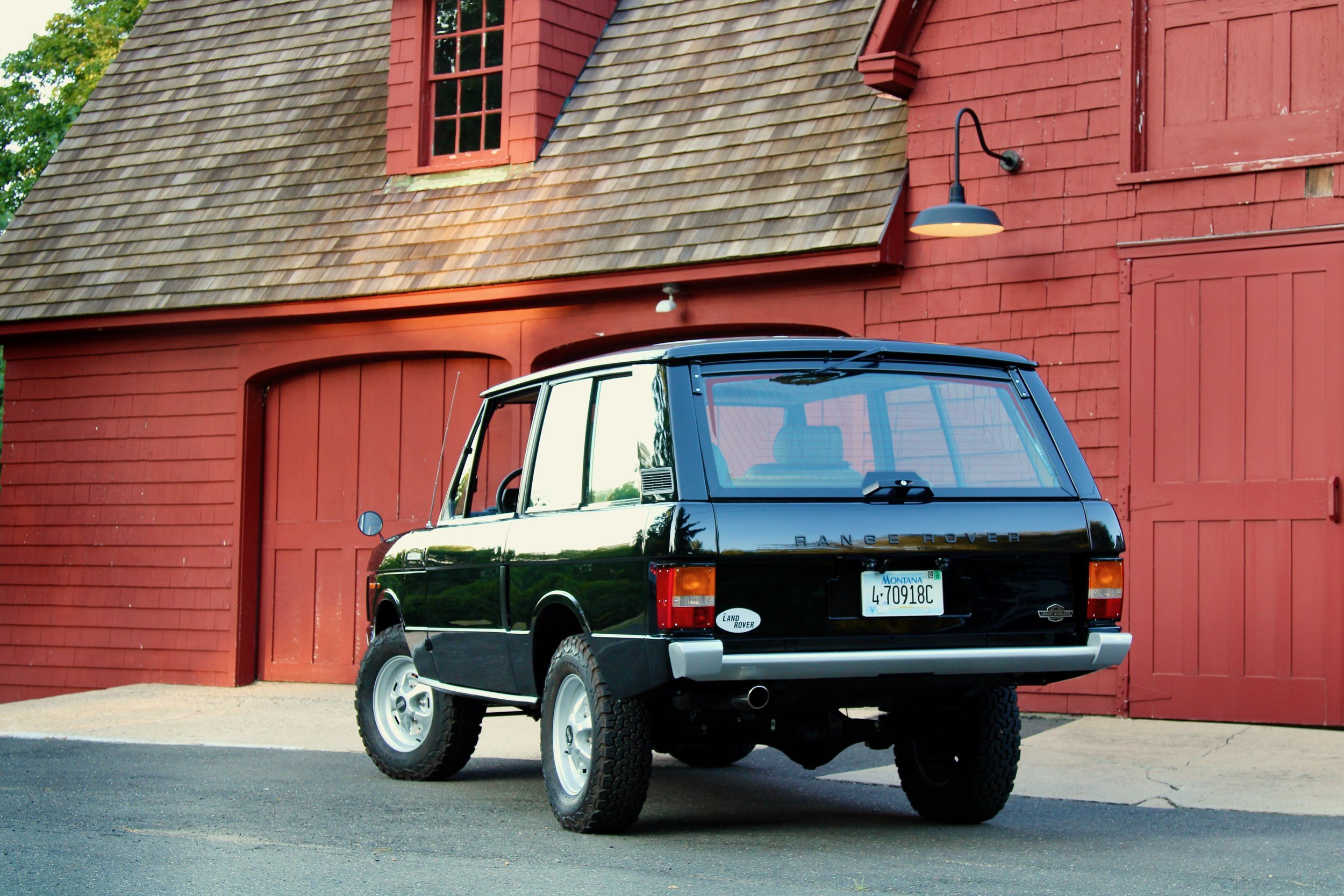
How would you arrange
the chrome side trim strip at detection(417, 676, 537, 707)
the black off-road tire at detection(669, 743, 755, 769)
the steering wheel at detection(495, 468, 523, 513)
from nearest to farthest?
1. the chrome side trim strip at detection(417, 676, 537, 707)
2. the steering wheel at detection(495, 468, 523, 513)
3. the black off-road tire at detection(669, 743, 755, 769)

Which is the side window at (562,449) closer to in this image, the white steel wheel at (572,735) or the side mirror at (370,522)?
the white steel wheel at (572,735)

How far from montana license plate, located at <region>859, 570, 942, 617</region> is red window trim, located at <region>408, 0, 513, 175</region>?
8.65m

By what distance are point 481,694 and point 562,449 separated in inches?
49.9

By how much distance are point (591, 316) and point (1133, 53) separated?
176 inches

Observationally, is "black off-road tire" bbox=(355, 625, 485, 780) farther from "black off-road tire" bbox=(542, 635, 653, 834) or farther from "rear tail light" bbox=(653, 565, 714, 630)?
"rear tail light" bbox=(653, 565, 714, 630)

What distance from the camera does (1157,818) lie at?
23.0 ft

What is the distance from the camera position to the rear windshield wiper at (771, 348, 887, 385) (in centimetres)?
613

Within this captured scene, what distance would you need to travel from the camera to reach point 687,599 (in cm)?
567

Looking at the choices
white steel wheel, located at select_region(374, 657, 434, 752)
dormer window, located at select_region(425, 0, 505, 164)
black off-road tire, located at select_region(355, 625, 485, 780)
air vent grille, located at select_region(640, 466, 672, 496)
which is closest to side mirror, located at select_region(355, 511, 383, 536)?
black off-road tire, located at select_region(355, 625, 485, 780)

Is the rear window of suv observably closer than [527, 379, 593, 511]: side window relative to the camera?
Yes

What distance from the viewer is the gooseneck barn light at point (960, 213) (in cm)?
1018

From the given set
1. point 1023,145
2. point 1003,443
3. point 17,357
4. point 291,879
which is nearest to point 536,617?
point 291,879

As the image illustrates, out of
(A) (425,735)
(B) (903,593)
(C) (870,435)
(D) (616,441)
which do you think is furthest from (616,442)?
(A) (425,735)

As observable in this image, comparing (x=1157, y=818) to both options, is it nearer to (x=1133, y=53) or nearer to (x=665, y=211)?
(x=1133, y=53)
